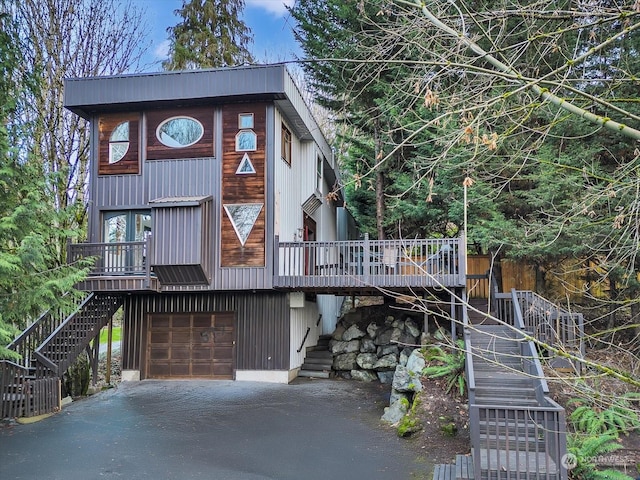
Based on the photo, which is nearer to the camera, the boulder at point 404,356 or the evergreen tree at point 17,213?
the evergreen tree at point 17,213

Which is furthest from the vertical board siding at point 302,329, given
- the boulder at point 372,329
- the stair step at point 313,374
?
the boulder at point 372,329

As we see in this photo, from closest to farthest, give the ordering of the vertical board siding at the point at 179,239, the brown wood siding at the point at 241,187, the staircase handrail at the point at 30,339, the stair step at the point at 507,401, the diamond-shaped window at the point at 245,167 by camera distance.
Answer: the stair step at the point at 507,401 < the staircase handrail at the point at 30,339 < the vertical board siding at the point at 179,239 < the brown wood siding at the point at 241,187 < the diamond-shaped window at the point at 245,167

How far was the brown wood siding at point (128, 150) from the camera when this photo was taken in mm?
13562

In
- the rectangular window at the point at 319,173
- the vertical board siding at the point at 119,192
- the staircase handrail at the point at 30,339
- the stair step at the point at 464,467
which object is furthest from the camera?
the rectangular window at the point at 319,173

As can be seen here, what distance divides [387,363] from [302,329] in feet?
9.12

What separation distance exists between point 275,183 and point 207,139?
6.87 feet

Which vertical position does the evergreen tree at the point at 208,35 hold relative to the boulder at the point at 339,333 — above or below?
above

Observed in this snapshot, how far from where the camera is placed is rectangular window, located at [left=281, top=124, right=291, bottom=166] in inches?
559

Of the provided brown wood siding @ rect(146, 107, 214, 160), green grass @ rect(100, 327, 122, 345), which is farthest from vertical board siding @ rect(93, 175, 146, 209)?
green grass @ rect(100, 327, 122, 345)

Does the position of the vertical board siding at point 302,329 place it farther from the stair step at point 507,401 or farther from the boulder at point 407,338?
the stair step at point 507,401

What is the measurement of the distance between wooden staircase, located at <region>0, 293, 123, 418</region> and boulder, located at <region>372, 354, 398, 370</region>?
720 centimetres

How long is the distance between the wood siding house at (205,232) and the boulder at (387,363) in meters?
2.25

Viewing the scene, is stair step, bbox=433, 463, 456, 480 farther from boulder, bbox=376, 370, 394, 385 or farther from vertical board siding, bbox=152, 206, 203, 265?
vertical board siding, bbox=152, 206, 203, 265

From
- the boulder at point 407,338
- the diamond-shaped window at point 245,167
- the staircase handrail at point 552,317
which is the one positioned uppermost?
the diamond-shaped window at point 245,167
